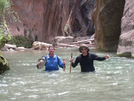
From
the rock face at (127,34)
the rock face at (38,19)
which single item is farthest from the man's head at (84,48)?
the rock face at (38,19)

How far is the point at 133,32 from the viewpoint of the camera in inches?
470

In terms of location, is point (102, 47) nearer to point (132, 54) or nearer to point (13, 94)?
point (132, 54)

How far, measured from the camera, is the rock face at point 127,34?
12.0 metres

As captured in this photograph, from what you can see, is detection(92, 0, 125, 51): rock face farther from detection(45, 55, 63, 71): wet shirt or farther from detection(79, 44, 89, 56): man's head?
detection(79, 44, 89, 56): man's head

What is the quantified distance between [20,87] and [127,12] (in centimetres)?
1079

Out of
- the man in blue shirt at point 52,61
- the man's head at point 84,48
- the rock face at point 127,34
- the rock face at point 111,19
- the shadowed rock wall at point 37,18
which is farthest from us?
the shadowed rock wall at point 37,18

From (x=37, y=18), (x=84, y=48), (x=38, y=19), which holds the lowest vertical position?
(x=84, y=48)

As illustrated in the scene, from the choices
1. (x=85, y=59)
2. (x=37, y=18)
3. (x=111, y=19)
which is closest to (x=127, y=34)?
(x=111, y=19)

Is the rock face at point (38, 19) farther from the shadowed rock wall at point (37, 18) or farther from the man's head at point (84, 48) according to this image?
the man's head at point (84, 48)

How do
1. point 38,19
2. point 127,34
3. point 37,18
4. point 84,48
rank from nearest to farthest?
point 84,48 < point 127,34 < point 37,18 < point 38,19

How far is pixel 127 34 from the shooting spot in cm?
1252

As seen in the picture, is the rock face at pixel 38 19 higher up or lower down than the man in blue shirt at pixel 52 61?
higher up

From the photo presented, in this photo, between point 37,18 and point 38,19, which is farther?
point 38,19

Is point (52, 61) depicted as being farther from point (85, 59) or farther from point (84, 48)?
point (84, 48)
